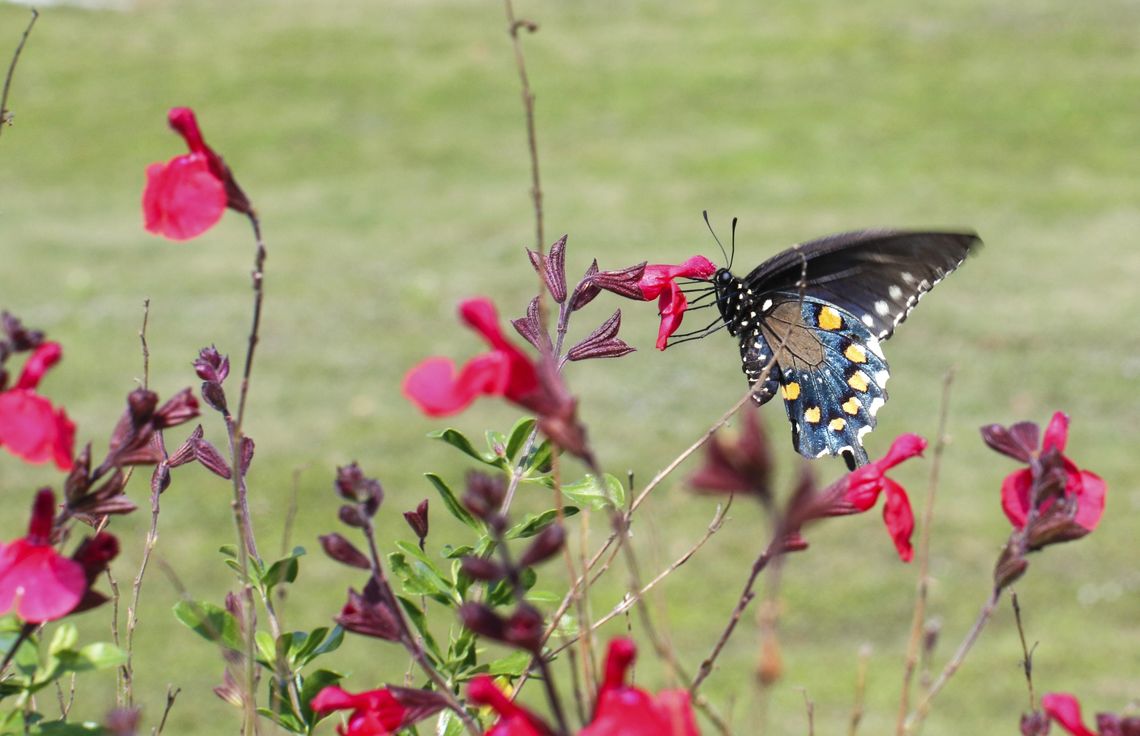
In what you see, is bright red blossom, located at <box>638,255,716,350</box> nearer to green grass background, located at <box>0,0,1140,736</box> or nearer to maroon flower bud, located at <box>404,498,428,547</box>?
maroon flower bud, located at <box>404,498,428,547</box>

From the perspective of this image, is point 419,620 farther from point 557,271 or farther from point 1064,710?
point 1064,710

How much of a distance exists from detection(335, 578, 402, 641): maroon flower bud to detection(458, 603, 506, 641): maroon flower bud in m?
0.16

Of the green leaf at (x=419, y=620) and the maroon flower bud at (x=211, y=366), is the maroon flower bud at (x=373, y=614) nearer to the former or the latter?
the green leaf at (x=419, y=620)

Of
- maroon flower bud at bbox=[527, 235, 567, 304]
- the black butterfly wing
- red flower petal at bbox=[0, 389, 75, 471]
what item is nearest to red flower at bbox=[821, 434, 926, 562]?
maroon flower bud at bbox=[527, 235, 567, 304]

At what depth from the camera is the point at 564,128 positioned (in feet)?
62.7

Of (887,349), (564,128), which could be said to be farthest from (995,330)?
(564,128)

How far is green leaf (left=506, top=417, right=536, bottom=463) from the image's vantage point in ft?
5.35

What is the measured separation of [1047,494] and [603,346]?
646 mm

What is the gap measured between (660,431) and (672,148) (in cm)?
987

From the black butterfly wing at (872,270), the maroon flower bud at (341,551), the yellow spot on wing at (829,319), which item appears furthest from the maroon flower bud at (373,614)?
the yellow spot on wing at (829,319)

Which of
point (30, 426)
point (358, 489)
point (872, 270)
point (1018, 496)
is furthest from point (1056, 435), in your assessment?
point (872, 270)

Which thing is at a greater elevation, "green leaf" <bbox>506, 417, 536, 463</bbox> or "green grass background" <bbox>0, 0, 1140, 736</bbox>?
"green leaf" <bbox>506, 417, 536, 463</bbox>

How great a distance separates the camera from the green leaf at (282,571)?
1274 millimetres

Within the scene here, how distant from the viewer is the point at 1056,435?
3.78ft
